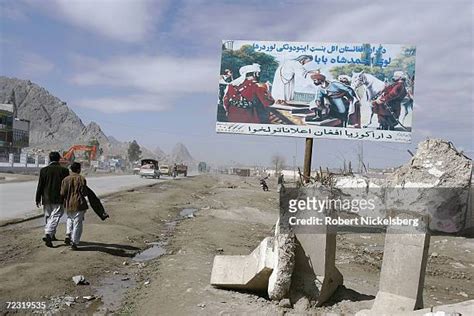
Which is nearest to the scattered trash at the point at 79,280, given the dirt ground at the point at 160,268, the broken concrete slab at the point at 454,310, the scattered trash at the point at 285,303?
the dirt ground at the point at 160,268

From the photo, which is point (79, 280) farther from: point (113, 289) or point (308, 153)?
point (308, 153)

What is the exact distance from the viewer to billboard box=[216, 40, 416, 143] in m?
8.12

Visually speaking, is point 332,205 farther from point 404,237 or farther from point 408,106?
point 408,106

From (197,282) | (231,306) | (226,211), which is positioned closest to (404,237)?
(231,306)

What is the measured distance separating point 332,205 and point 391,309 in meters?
1.42

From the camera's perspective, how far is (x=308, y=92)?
839 centimetres

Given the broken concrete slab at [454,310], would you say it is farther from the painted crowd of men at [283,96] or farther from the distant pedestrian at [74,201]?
the distant pedestrian at [74,201]

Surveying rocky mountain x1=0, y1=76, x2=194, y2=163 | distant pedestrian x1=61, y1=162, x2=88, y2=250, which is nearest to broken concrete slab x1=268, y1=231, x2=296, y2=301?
distant pedestrian x1=61, y1=162, x2=88, y2=250

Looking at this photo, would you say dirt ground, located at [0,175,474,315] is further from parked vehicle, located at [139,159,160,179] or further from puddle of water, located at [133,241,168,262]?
parked vehicle, located at [139,159,160,179]

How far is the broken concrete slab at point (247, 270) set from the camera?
5641 millimetres

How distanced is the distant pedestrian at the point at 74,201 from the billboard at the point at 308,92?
8.78ft

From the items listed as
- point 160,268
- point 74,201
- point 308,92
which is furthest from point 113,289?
point 308,92

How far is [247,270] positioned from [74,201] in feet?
12.5

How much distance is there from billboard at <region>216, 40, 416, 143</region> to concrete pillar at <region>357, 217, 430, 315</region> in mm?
3407
